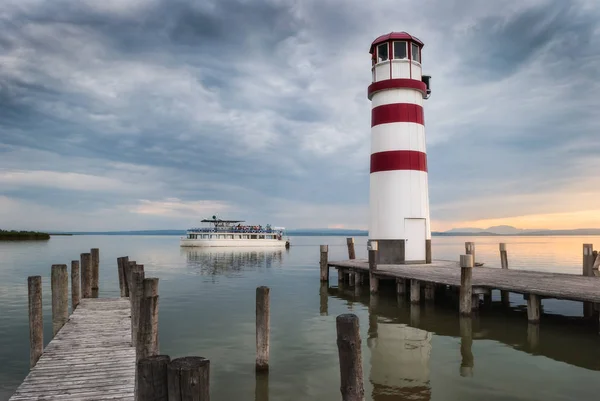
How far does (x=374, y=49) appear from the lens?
23625 mm

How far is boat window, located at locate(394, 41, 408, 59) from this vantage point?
22.7 meters

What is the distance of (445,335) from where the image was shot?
14.1 metres

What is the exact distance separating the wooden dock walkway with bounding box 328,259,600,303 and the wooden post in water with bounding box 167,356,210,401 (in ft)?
39.9

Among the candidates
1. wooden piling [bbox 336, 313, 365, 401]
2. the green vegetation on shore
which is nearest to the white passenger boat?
the green vegetation on shore

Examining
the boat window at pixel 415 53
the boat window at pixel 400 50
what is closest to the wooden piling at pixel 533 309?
the boat window at pixel 400 50

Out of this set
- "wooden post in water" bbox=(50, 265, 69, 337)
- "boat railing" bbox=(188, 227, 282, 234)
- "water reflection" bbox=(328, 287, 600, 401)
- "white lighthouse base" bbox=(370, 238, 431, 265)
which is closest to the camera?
"water reflection" bbox=(328, 287, 600, 401)

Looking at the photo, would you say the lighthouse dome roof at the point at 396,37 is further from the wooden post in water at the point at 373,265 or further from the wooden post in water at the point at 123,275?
the wooden post in water at the point at 123,275

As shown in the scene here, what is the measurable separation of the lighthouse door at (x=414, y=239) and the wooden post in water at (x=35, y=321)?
1634 centimetres

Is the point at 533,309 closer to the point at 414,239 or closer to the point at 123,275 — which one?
the point at 414,239

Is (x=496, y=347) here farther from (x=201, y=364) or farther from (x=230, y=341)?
(x=201, y=364)

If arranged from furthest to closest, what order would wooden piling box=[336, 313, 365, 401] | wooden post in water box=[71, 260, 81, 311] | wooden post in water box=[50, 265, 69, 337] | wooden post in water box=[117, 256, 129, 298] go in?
1. wooden post in water box=[117, 256, 129, 298]
2. wooden post in water box=[71, 260, 81, 311]
3. wooden post in water box=[50, 265, 69, 337]
4. wooden piling box=[336, 313, 365, 401]

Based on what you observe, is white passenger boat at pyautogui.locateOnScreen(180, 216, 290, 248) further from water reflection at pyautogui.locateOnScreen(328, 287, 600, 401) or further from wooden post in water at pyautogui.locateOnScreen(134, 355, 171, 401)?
wooden post in water at pyautogui.locateOnScreen(134, 355, 171, 401)

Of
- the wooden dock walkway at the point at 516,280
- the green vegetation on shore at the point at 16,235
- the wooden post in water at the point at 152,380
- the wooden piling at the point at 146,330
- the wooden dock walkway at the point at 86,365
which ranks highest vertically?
the green vegetation on shore at the point at 16,235

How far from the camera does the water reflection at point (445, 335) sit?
1028 cm
